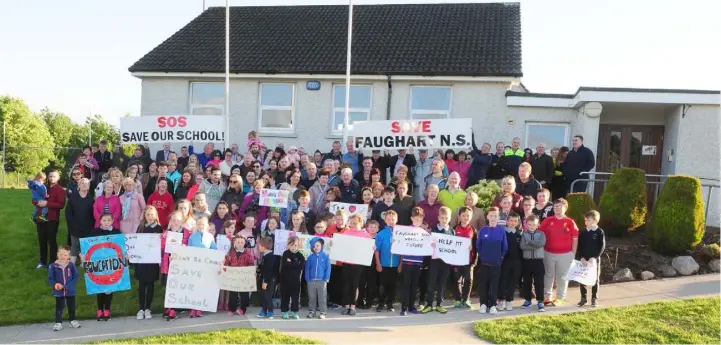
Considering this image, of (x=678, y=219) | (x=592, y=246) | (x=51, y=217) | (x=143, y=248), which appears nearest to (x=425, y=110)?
(x=678, y=219)

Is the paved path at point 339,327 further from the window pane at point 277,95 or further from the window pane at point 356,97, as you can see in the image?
the window pane at point 277,95

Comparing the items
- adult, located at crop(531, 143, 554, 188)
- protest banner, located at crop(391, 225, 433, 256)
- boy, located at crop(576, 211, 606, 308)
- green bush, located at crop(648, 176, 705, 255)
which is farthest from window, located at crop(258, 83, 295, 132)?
boy, located at crop(576, 211, 606, 308)

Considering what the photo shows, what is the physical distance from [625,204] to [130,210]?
9052 millimetres

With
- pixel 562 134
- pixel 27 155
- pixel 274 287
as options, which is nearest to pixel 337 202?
pixel 274 287

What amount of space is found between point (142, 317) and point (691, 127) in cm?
1293

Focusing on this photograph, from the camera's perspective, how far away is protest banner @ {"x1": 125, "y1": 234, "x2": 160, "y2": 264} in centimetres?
837

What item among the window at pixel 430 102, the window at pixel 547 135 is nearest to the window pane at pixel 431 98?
the window at pixel 430 102

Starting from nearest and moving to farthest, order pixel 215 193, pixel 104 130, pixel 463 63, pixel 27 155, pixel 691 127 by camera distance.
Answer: pixel 215 193 < pixel 691 127 < pixel 463 63 < pixel 27 155 < pixel 104 130

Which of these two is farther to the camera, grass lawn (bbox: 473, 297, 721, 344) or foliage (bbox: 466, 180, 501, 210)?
foliage (bbox: 466, 180, 501, 210)

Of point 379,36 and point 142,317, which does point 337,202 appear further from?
point 379,36

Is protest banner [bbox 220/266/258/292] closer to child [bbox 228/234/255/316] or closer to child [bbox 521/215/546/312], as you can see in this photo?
child [bbox 228/234/255/316]

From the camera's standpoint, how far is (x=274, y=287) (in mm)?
8523

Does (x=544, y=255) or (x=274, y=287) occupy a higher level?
(x=544, y=255)

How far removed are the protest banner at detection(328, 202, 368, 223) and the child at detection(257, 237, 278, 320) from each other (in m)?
1.28
